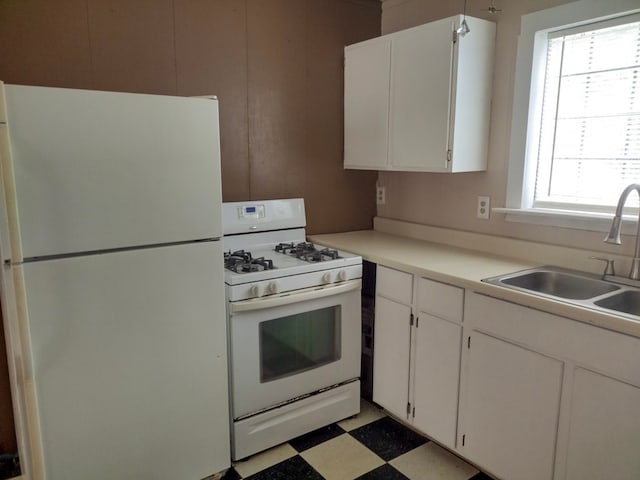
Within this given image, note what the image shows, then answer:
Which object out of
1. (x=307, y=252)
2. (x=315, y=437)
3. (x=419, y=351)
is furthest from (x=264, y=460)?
(x=307, y=252)

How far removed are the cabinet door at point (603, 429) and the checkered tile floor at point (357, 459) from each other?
0.56 metres

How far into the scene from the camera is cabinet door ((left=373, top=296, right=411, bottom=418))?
227cm

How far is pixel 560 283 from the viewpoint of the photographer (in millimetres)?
2047

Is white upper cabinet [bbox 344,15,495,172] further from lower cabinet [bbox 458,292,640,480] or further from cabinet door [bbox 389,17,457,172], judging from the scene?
lower cabinet [bbox 458,292,640,480]

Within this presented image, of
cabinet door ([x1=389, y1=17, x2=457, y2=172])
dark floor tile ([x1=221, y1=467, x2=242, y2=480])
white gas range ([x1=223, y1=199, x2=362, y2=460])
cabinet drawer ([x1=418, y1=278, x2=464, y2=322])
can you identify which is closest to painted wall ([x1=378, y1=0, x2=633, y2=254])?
cabinet door ([x1=389, y1=17, x2=457, y2=172])

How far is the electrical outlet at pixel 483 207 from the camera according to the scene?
2485mm

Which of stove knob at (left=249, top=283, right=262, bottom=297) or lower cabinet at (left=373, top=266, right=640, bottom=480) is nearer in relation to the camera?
lower cabinet at (left=373, top=266, right=640, bottom=480)

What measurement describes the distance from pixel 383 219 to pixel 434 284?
112 cm

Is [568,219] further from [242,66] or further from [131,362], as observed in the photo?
[131,362]

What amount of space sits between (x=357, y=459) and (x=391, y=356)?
1.67 ft

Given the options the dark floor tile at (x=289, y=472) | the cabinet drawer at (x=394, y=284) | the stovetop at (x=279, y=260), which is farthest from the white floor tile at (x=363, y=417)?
the stovetop at (x=279, y=260)

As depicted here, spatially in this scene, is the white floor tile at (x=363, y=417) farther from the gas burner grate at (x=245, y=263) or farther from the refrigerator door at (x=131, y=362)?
the gas burner grate at (x=245, y=263)

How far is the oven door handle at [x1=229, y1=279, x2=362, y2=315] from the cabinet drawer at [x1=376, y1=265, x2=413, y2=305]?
11cm

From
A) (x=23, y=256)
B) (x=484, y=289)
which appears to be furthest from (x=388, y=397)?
(x=23, y=256)
